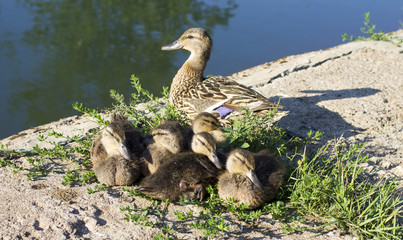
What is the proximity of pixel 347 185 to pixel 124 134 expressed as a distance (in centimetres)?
208

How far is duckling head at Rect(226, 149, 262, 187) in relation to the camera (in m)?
3.94

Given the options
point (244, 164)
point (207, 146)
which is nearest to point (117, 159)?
point (207, 146)

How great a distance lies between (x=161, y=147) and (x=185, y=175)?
1.44 ft

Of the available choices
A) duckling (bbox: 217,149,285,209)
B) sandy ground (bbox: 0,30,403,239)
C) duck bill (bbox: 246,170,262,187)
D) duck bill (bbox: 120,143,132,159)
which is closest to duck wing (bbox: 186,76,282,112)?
sandy ground (bbox: 0,30,403,239)

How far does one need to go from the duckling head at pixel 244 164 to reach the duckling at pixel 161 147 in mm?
596

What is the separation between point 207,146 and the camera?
4133 mm

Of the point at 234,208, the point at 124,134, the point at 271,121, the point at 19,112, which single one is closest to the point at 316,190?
the point at 234,208

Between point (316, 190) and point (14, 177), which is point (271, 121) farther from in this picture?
point (14, 177)

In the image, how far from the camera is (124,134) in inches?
166

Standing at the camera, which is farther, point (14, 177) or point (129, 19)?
point (129, 19)

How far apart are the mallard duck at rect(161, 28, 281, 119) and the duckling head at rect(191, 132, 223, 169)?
3.09 feet

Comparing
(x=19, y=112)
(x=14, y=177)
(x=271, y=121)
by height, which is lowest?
(x=19, y=112)

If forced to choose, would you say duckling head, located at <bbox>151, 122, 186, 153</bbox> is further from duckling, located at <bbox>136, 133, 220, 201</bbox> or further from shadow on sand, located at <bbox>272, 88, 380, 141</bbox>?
shadow on sand, located at <bbox>272, 88, 380, 141</bbox>

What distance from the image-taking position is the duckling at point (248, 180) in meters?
3.94
